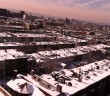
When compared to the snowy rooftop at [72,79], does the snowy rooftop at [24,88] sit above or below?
above

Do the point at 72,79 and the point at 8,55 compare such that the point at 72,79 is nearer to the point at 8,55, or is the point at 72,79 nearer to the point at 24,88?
the point at 24,88

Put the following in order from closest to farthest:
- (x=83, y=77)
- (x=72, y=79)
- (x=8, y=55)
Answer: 1. (x=72, y=79)
2. (x=83, y=77)
3. (x=8, y=55)

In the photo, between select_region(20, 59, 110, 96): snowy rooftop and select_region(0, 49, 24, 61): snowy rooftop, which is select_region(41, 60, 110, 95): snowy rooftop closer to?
select_region(20, 59, 110, 96): snowy rooftop

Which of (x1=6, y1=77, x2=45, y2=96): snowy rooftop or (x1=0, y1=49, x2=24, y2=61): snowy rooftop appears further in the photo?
(x1=0, y1=49, x2=24, y2=61): snowy rooftop

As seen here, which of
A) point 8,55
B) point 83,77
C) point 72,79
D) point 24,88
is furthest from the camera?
point 8,55

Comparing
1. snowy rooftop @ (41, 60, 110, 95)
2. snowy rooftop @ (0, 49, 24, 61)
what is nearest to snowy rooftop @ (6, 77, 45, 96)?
snowy rooftop @ (41, 60, 110, 95)

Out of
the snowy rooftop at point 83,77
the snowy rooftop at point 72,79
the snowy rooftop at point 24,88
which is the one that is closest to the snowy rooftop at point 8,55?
the snowy rooftop at point 83,77

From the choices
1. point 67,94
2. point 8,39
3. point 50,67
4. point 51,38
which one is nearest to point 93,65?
point 50,67

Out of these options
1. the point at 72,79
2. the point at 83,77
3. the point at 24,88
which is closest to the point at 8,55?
the point at 72,79

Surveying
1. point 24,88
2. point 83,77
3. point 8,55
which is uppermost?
point 24,88

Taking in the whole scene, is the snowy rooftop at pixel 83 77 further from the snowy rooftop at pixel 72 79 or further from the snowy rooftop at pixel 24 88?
the snowy rooftop at pixel 24 88

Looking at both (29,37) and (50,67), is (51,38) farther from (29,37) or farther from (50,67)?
(50,67)
